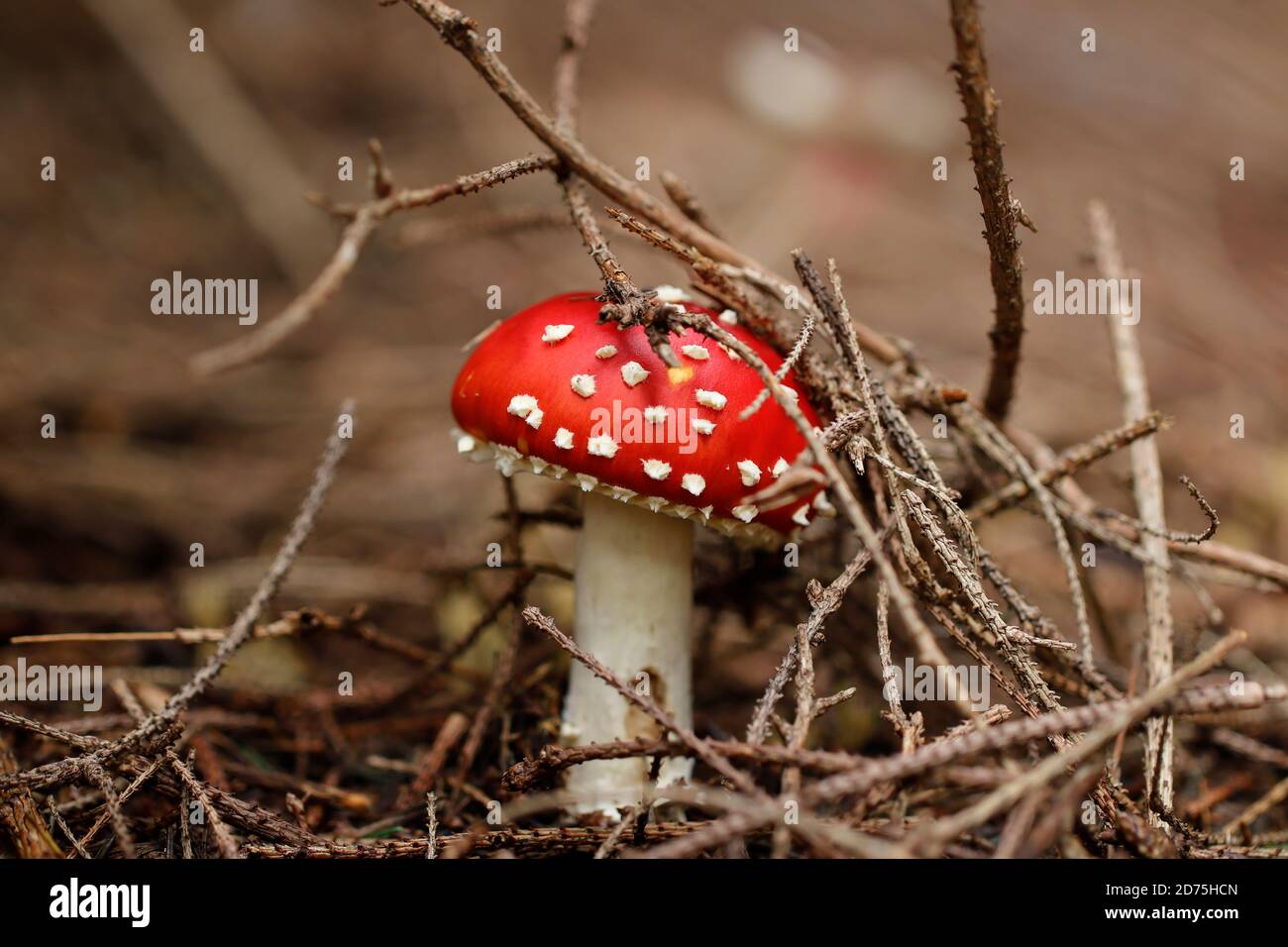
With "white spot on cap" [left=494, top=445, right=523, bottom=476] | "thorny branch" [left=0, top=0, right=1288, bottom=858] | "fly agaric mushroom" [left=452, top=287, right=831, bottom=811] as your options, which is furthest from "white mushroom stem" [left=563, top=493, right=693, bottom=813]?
"white spot on cap" [left=494, top=445, right=523, bottom=476]

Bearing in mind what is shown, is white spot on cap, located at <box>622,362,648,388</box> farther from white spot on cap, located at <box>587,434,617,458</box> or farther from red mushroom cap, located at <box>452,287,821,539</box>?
white spot on cap, located at <box>587,434,617,458</box>

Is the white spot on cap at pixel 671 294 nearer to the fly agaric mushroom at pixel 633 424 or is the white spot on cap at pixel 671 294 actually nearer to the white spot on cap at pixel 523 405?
the fly agaric mushroom at pixel 633 424

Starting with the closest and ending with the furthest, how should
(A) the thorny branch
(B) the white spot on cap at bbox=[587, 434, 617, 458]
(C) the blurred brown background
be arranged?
(A) the thorny branch → (B) the white spot on cap at bbox=[587, 434, 617, 458] → (C) the blurred brown background

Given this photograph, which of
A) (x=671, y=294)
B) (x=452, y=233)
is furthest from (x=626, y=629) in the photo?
(x=452, y=233)

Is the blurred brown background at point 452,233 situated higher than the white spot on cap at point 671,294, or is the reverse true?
the blurred brown background at point 452,233

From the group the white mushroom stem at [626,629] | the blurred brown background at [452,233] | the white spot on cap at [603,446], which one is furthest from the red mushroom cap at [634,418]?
the blurred brown background at [452,233]

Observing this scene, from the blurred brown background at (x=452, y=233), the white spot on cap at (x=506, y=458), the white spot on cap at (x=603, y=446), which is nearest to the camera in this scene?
the white spot on cap at (x=603, y=446)

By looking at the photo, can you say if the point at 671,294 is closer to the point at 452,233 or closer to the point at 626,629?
the point at 626,629

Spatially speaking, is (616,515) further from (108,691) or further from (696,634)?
(108,691)
